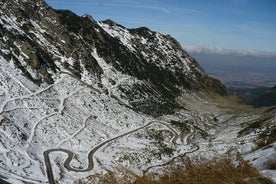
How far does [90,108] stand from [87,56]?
2889 cm

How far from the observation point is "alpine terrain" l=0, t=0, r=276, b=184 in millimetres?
50219

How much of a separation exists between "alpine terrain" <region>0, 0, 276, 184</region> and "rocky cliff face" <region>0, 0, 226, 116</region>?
0.36 m

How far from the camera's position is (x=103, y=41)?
410ft

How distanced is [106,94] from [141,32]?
85156 mm

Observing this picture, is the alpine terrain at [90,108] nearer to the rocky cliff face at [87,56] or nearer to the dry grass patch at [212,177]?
the rocky cliff face at [87,56]

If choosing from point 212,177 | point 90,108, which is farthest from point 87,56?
point 212,177

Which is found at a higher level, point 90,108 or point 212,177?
point 90,108

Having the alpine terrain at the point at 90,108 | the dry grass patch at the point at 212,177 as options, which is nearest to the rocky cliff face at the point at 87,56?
the alpine terrain at the point at 90,108

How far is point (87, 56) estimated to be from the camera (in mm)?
105375

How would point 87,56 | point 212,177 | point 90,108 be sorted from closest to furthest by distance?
point 212,177
point 90,108
point 87,56

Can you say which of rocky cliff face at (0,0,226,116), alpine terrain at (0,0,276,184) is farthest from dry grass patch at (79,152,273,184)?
rocky cliff face at (0,0,226,116)

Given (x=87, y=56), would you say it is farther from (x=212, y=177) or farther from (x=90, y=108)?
(x=212, y=177)

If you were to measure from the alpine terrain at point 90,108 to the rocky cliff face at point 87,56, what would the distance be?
1.18 ft

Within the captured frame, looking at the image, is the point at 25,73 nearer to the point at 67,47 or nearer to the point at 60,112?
the point at 60,112
